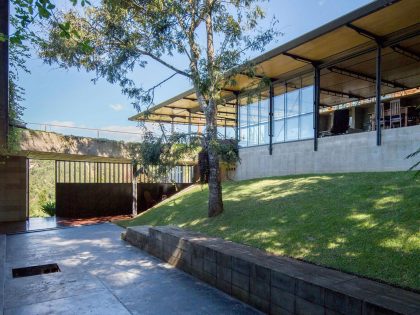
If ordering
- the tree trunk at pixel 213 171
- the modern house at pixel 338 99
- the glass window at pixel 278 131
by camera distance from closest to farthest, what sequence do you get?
the tree trunk at pixel 213 171 → the modern house at pixel 338 99 → the glass window at pixel 278 131

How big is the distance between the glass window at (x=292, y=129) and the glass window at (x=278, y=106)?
1.78ft

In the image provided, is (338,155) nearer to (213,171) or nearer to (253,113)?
(213,171)

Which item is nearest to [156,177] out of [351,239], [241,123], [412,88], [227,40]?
[227,40]

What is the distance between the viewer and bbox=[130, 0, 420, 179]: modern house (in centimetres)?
858

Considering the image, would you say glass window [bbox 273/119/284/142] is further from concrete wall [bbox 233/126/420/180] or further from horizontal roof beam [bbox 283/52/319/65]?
horizontal roof beam [bbox 283/52/319/65]

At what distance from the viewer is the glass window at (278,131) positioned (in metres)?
12.6

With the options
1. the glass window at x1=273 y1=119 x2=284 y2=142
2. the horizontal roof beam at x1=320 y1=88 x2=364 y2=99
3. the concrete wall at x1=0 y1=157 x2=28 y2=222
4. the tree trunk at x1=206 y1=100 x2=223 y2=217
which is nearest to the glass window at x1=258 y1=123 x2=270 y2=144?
the glass window at x1=273 y1=119 x2=284 y2=142

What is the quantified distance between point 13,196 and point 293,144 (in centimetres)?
1065

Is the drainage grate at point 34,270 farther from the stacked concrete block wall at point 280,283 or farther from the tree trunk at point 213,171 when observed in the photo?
the tree trunk at point 213,171

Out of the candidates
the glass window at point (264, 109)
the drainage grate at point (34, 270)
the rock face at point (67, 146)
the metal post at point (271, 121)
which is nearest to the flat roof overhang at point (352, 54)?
the metal post at point (271, 121)

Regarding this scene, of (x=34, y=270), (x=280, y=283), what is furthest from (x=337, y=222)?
(x=34, y=270)

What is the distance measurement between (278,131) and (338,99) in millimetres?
4881

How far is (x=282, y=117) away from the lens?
12.7 meters

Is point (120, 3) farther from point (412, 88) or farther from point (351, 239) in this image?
point (412, 88)
